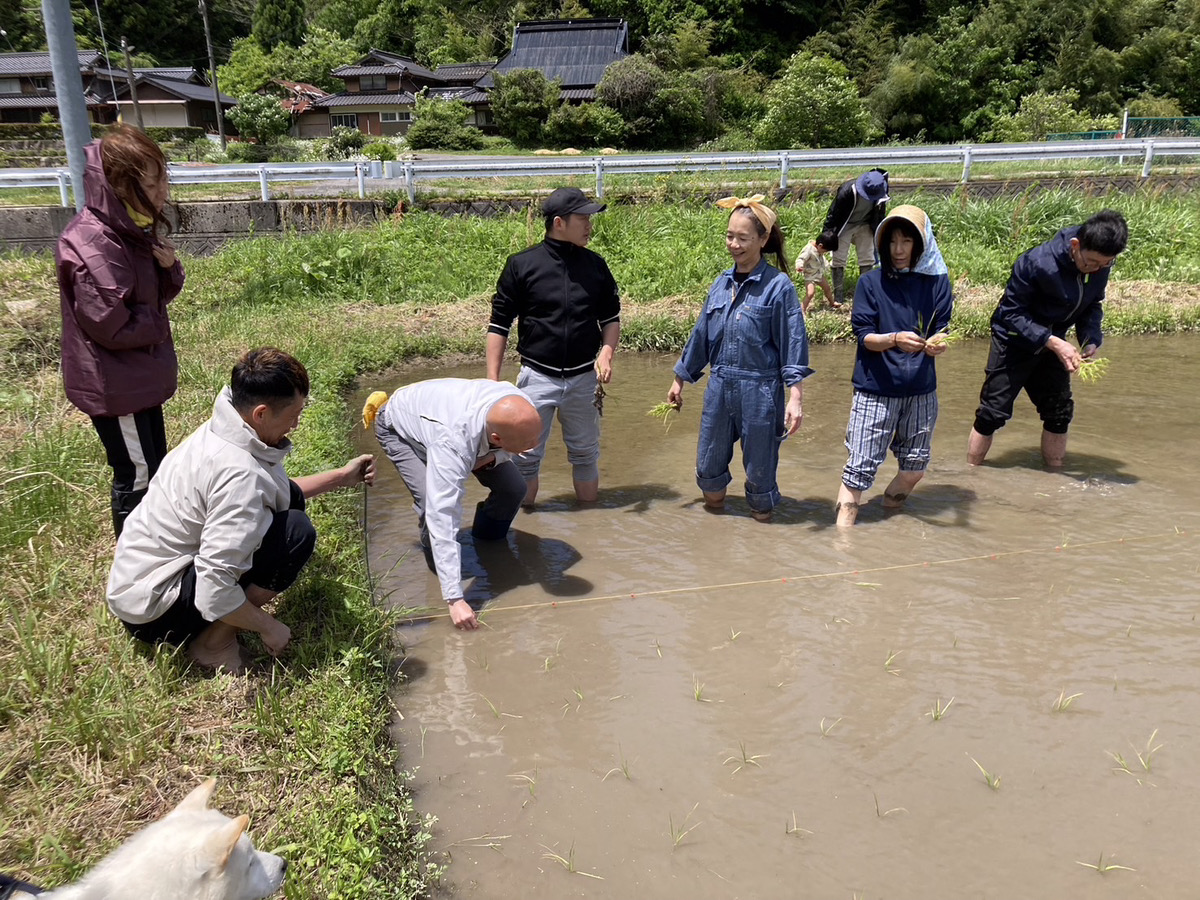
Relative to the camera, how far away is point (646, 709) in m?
3.52

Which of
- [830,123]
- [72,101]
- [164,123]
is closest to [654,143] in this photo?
[830,123]

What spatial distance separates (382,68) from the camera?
48.7 metres

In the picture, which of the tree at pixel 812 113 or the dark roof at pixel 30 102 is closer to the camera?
the tree at pixel 812 113

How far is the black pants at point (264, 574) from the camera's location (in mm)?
3203

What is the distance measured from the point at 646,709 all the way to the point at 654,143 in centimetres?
3403

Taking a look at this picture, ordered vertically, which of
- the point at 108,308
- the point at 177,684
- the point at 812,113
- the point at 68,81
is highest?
the point at 812,113

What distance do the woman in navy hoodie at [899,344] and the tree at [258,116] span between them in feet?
118

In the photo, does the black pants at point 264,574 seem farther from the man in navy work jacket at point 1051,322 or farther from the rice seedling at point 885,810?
the man in navy work jacket at point 1051,322

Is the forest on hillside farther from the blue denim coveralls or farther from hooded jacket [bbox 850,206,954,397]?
the blue denim coveralls

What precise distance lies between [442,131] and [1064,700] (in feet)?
117

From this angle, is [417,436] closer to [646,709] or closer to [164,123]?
[646,709]

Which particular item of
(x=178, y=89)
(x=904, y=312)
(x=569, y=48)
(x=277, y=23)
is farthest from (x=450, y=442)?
(x=277, y=23)

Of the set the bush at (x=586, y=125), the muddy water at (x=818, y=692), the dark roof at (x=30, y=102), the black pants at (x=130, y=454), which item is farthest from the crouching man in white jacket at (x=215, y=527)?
the dark roof at (x=30, y=102)

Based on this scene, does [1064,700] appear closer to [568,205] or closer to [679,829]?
[679,829]
